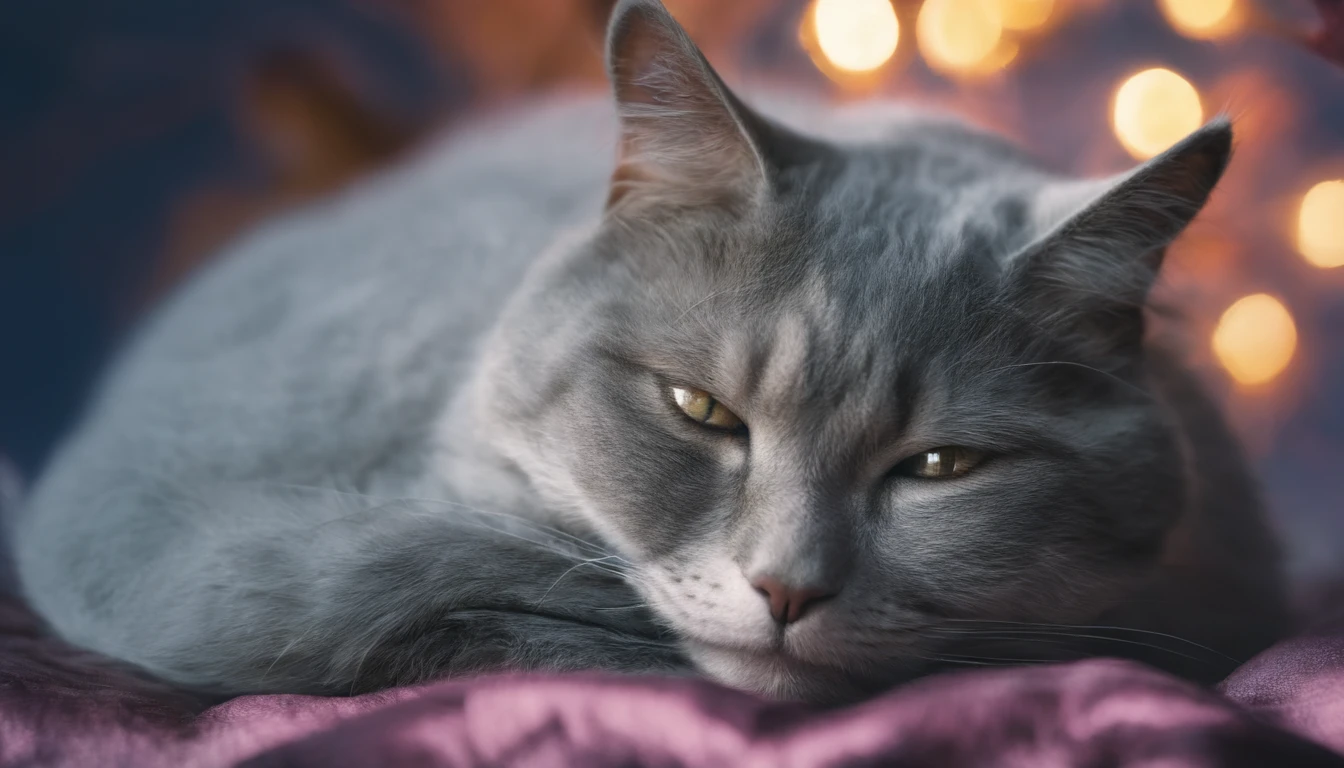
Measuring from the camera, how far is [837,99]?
195cm

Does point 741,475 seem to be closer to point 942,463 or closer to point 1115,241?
point 942,463

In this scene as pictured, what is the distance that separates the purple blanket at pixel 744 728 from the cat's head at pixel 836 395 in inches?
4.3

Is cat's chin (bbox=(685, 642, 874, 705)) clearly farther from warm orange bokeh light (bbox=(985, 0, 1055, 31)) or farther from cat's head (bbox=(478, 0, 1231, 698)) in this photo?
warm orange bokeh light (bbox=(985, 0, 1055, 31))

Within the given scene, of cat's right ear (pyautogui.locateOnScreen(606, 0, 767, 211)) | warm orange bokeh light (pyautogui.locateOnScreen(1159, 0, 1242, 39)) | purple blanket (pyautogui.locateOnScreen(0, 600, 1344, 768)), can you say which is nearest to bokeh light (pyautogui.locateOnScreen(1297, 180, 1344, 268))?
warm orange bokeh light (pyautogui.locateOnScreen(1159, 0, 1242, 39))

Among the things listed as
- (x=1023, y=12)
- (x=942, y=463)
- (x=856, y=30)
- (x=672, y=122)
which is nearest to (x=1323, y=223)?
(x=1023, y=12)

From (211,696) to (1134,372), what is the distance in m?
0.96

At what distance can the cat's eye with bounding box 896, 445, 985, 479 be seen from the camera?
3.09 ft

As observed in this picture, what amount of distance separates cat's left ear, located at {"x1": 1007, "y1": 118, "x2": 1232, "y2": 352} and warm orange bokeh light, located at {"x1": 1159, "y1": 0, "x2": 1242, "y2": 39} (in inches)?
29.0

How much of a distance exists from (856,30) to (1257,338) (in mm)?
836

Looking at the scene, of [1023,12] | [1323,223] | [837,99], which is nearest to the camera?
[1323,223]

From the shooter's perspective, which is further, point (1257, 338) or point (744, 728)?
point (1257, 338)

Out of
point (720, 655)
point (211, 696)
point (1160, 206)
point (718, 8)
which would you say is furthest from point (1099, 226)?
point (718, 8)

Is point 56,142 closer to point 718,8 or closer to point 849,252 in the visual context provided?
point 718,8

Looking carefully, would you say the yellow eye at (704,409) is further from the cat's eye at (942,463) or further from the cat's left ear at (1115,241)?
the cat's left ear at (1115,241)
